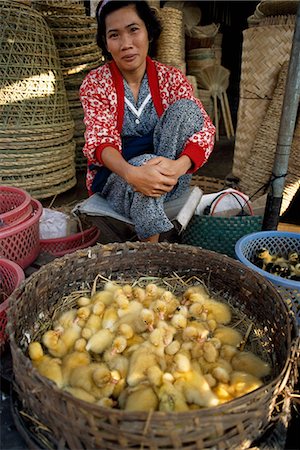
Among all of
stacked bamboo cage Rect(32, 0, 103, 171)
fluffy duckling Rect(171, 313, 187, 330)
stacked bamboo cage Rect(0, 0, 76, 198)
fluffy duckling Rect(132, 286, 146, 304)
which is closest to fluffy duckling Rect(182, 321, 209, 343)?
A: fluffy duckling Rect(171, 313, 187, 330)

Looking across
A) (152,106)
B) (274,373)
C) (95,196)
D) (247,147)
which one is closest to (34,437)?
(274,373)

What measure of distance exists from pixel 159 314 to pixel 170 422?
667mm

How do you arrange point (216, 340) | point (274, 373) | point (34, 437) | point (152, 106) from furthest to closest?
1. point (152, 106)
2. point (216, 340)
3. point (274, 373)
4. point (34, 437)

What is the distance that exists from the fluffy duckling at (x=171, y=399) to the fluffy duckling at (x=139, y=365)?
0.09m

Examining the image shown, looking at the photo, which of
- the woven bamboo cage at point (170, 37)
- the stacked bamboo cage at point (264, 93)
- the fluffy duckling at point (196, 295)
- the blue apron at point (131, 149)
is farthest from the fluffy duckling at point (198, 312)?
the woven bamboo cage at point (170, 37)

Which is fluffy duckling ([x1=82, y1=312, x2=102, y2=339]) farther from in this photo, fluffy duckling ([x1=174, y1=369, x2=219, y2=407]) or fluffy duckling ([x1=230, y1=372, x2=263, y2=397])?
fluffy duckling ([x1=230, y1=372, x2=263, y2=397])

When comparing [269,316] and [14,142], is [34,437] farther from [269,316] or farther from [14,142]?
[14,142]

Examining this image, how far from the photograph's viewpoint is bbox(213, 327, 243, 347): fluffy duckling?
148 cm

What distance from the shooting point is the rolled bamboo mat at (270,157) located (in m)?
2.98

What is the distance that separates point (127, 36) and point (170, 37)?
12.7ft

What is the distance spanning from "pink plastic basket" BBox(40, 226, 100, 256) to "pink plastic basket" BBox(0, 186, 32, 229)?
1.02ft

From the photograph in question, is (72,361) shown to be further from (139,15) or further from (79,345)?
(139,15)

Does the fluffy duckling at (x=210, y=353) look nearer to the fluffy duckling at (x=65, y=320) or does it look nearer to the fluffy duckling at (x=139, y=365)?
the fluffy duckling at (x=139, y=365)

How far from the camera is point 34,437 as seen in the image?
108 centimetres
